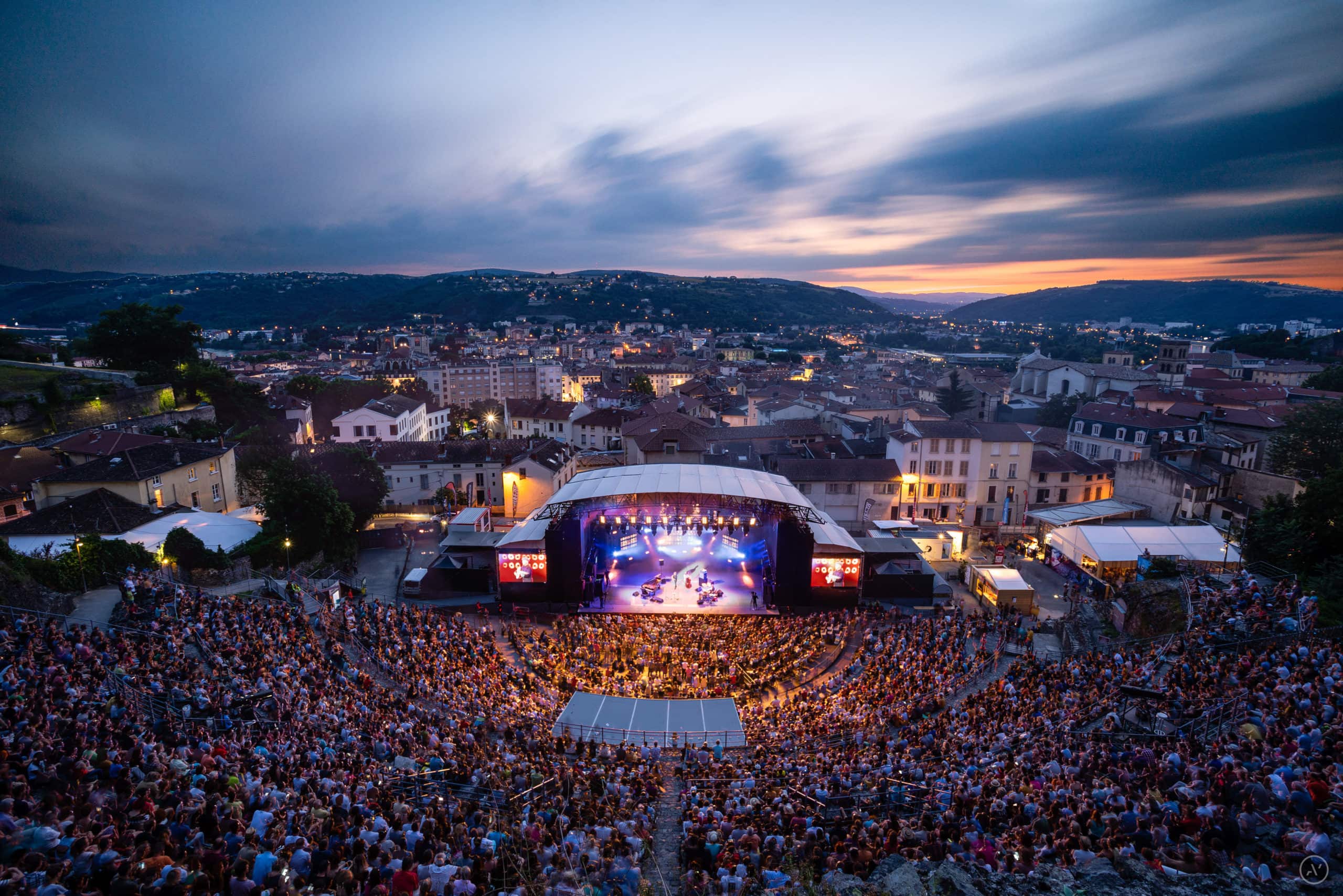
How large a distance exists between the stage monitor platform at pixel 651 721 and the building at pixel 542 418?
4147 centimetres

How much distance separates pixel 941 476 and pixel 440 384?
229ft

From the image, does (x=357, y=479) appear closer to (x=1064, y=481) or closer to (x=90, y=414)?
(x=90, y=414)

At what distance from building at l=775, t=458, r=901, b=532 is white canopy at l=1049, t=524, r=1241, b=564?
28.8 ft

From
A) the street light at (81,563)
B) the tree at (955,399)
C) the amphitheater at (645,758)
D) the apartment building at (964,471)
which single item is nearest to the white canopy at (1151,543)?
the amphitheater at (645,758)

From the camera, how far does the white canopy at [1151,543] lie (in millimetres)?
22781

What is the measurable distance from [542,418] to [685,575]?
36581 millimetres

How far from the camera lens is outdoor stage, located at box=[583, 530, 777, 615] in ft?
74.7

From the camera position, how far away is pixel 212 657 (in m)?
13.1

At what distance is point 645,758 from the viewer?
12.7 m

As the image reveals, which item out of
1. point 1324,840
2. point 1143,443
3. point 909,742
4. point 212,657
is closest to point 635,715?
point 909,742

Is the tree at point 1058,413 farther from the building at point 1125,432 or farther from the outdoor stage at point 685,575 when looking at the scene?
the outdoor stage at point 685,575

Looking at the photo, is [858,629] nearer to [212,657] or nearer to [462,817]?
[462,817]

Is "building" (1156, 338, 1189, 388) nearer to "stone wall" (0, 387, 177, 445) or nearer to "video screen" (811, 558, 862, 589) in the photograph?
"video screen" (811, 558, 862, 589)

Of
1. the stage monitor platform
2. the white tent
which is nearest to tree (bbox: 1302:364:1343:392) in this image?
the stage monitor platform
